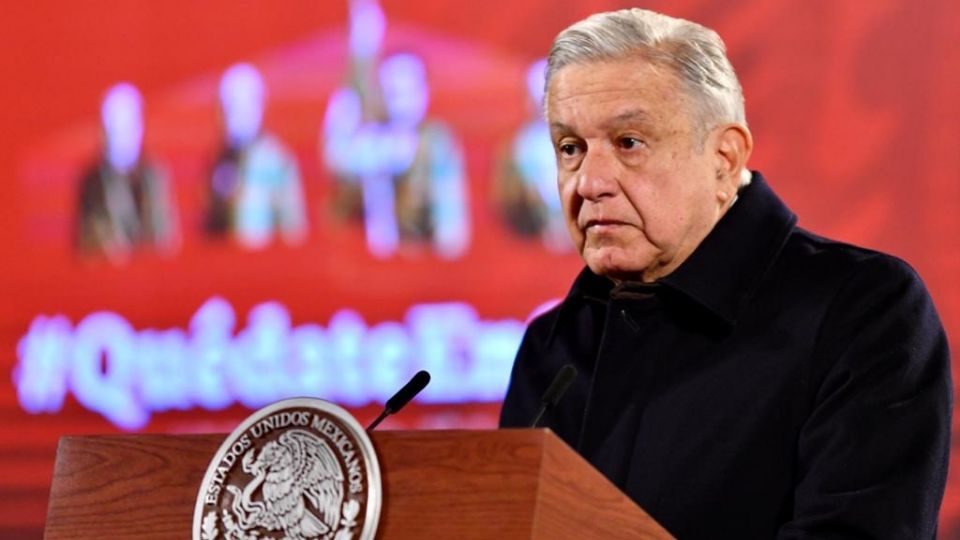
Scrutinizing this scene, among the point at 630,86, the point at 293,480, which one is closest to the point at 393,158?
the point at 630,86

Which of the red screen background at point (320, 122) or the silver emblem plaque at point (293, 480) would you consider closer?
the silver emblem plaque at point (293, 480)

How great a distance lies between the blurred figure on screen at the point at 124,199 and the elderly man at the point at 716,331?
5.35ft

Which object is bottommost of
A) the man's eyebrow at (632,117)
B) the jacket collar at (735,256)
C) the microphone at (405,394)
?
Answer: the microphone at (405,394)

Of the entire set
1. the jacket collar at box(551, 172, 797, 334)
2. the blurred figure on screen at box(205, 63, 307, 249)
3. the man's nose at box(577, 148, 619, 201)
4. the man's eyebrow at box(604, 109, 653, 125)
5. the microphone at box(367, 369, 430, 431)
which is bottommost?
the microphone at box(367, 369, 430, 431)

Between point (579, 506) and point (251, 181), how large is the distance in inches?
87.5

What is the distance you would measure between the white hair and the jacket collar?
13cm

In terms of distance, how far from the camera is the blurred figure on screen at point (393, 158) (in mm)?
3436

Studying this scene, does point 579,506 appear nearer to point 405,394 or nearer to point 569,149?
point 405,394

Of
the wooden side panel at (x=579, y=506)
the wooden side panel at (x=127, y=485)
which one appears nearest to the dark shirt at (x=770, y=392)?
the wooden side panel at (x=579, y=506)

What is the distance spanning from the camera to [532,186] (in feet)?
11.1

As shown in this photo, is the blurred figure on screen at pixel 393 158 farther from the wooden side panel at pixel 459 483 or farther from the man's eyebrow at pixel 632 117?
the wooden side panel at pixel 459 483

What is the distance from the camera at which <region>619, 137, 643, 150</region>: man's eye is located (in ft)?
6.66

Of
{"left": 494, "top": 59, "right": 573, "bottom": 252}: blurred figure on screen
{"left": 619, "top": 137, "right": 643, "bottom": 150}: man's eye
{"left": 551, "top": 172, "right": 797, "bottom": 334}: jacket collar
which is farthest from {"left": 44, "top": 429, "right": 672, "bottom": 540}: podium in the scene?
{"left": 494, "top": 59, "right": 573, "bottom": 252}: blurred figure on screen

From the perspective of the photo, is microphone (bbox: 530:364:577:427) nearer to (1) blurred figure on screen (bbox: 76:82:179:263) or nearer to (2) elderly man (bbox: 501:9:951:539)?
(2) elderly man (bbox: 501:9:951:539)
